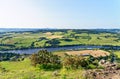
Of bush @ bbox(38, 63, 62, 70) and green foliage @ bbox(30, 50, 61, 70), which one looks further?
green foliage @ bbox(30, 50, 61, 70)

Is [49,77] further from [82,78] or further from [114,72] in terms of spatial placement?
[114,72]

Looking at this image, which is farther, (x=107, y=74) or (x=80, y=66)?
(x=80, y=66)

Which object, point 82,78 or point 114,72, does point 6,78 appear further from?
point 114,72

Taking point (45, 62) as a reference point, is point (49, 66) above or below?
below

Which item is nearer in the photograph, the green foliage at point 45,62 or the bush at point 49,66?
the bush at point 49,66

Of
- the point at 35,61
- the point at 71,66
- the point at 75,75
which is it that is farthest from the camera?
the point at 35,61

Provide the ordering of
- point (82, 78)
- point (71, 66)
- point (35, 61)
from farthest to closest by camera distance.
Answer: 1. point (35, 61)
2. point (71, 66)
3. point (82, 78)

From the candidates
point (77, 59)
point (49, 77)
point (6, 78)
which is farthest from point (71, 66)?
point (6, 78)

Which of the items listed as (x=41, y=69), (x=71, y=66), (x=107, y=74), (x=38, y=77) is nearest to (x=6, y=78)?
(x=38, y=77)

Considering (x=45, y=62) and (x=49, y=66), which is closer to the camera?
(x=49, y=66)
